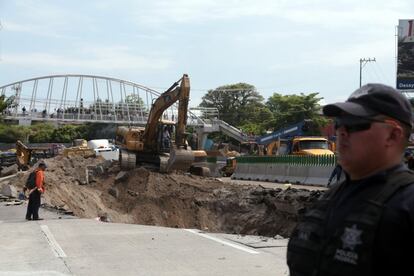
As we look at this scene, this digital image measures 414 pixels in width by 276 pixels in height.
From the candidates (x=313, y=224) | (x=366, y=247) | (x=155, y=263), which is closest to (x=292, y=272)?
(x=313, y=224)

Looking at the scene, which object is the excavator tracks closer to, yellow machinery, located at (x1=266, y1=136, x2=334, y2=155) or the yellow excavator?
the yellow excavator

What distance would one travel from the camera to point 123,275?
844 cm

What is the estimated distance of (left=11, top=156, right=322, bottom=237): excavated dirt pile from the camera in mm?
18656

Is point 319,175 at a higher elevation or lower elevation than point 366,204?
lower

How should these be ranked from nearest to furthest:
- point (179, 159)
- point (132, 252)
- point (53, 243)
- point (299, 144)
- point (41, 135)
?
point (132, 252) → point (53, 243) → point (179, 159) → point (299, 144) → point (41, 135)

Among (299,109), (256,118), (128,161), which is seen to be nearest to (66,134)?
(256,118)

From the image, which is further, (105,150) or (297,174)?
(105,150)

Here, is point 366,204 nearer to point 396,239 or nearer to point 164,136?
point 396,239

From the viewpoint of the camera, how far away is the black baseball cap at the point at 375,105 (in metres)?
2.43

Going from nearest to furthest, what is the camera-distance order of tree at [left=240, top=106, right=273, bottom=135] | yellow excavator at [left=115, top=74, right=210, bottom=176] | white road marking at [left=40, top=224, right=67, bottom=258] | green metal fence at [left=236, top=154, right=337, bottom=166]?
1. white road marking at [left=40, top=224, right=67, bottom=258]
2. green metal fence at [left=236, top=154, right=337, bottom=166]
3. yellow excavator at [left=115, top=74, right=210, bottom=176]
4. tree at [left=240, top=106, right=273, bottom=135]

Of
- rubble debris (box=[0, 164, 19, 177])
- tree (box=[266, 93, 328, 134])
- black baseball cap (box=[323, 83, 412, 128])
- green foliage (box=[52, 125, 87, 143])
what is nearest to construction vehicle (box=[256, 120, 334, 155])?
rubble debris (box=[0, 164, 19, 177])

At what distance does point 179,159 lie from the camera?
3019 centimetres

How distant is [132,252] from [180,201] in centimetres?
1361

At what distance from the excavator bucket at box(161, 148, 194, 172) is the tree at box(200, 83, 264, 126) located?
109 m
